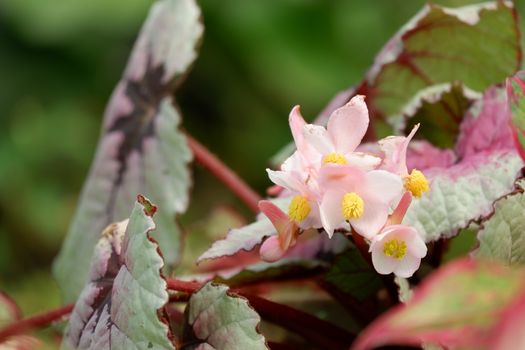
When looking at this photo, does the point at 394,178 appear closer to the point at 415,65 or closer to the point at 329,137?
the point at 329,137

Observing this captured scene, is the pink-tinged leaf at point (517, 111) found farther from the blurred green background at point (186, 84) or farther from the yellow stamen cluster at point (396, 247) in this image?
the blurred green background at point (186, 84)

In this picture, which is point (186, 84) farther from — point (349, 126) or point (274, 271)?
point (349, 126)

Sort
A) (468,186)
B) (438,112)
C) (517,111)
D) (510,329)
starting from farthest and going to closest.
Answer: (438,112) → (468,186) → (517,111) → (510,329)

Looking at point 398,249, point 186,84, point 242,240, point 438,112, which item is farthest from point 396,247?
point 186,84

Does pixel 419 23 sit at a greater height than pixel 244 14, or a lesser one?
lesser

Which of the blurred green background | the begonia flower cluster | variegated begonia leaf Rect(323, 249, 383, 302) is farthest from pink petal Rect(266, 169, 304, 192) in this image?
the blurred green background

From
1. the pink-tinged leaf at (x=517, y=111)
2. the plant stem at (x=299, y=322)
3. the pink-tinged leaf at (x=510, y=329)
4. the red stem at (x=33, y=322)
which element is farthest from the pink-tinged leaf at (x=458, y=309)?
the red stem at (x=33, y=322)

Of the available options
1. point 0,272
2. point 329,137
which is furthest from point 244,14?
point 329,137
